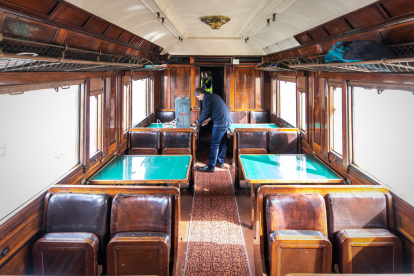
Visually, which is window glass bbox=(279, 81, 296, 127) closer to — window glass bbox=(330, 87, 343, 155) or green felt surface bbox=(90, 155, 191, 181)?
window glass bbox=(330, 87, 343, 155)

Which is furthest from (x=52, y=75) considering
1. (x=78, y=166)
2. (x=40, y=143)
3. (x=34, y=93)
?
(x=78, y=166)

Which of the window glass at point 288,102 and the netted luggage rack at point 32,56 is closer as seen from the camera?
the netted luggage rack at point 32,56

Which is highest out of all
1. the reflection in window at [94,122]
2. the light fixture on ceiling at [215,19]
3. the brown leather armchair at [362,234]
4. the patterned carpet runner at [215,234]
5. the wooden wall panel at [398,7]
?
the light fixture on ceiling at [215,19]

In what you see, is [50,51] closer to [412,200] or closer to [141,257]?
[141,257]

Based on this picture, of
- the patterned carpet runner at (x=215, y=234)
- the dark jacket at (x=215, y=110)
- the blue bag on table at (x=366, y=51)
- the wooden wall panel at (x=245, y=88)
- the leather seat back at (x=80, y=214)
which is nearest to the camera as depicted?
the blue bag on table at (x=366, y=51)

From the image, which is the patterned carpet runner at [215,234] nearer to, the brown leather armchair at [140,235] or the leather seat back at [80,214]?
the brown leather armchair at [140,235]

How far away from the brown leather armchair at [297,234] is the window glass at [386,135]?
743mm

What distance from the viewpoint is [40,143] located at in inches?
109

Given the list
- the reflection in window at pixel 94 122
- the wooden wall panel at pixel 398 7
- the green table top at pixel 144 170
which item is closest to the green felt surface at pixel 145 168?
the green table top at pixel 144 170

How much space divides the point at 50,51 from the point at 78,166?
1.29 meters

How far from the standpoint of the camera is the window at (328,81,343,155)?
12.6 ft

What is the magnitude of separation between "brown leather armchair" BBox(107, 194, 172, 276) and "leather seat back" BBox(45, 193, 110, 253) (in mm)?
87

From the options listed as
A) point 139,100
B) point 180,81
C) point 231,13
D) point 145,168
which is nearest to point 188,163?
point 145,168

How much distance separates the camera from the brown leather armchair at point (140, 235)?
231 cm
